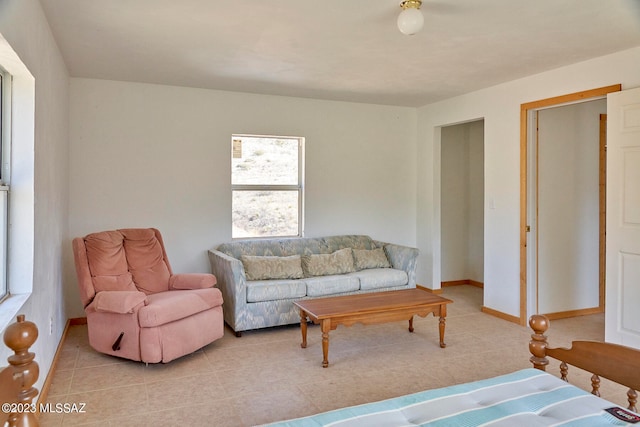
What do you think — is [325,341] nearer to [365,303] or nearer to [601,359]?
[365,303]

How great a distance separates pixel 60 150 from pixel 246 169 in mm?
1875

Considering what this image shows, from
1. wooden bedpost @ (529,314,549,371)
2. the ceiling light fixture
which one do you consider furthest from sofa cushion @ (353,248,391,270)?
wooden bedpost @ (529,314,549,371)

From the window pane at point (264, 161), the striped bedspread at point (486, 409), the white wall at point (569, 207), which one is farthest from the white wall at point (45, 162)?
the white wall at point (569, 207)

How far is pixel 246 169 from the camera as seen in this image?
4.95m

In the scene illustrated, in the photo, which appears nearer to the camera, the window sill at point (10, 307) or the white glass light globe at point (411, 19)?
the window sill at point (10, 307)

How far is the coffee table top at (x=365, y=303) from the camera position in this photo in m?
3.35

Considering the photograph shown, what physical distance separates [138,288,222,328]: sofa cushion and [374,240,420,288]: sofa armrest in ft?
6.74

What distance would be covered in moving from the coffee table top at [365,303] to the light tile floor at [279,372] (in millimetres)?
376

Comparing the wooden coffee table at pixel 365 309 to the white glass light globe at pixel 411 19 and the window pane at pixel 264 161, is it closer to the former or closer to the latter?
the window pane at pixel 264 161

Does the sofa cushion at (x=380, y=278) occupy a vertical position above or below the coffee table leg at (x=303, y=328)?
above

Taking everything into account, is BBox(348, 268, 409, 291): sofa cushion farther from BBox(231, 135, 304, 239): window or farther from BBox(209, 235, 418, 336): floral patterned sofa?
BBox(231, 135, 304, 239): window

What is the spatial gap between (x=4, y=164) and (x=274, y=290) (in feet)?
7.60

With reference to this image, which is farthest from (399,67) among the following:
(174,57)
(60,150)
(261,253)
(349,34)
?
(60,150)

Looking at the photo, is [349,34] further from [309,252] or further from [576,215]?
[576,215]
